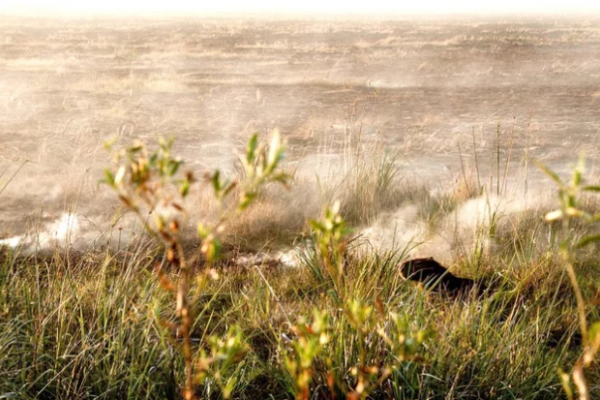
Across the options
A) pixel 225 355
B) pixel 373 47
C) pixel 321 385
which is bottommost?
pixel 373 47

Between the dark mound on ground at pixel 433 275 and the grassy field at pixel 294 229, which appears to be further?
the dark mound on ground at pixel 433 275

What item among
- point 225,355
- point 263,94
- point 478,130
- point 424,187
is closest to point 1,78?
point 263,94

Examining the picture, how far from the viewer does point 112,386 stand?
1.92 m

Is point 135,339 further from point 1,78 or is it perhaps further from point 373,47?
point 373,47

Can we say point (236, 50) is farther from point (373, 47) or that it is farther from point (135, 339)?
point (135, 339)

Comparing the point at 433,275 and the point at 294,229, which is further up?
the point at 433,275

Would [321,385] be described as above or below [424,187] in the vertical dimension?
above

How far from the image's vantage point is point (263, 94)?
11.0m

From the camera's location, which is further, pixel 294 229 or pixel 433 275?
pixel 294 229

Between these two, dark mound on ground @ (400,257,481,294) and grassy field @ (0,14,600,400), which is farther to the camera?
dark mound on ground @ (400,257,481,294)

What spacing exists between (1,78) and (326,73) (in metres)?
5.50

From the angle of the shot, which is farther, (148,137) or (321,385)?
(148,137)

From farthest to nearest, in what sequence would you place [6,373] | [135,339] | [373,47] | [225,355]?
[373,47], [135,339], [6,373], [225,355]

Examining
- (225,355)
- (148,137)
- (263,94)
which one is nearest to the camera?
(225,355)
